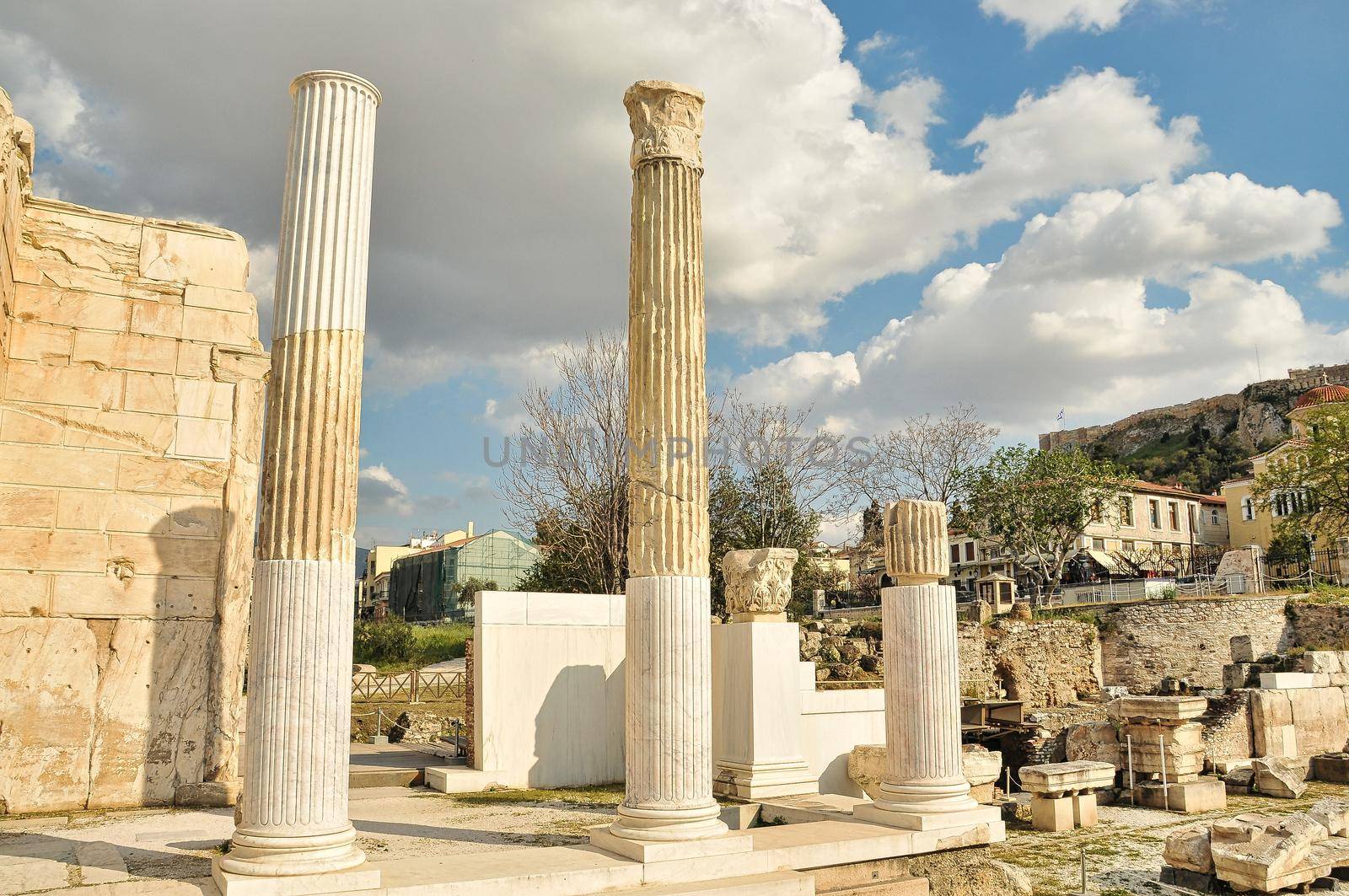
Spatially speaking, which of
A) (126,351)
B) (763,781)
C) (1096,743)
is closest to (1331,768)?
(1096,743)

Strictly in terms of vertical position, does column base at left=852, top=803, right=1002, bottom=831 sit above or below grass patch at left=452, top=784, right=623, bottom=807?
above

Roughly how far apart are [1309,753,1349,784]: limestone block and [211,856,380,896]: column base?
17183mm

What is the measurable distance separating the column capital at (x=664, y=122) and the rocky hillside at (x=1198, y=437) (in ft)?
242

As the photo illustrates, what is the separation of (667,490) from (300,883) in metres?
3.74

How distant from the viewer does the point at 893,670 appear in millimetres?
9008

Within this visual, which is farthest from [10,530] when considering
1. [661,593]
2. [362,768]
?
[661,593]

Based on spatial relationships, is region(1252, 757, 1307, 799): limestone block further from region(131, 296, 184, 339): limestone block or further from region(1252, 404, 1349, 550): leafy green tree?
region(1252, 404, 1349, 550): leafy green tree

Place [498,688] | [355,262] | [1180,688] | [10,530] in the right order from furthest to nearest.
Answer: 1. [1180,688]
2. [498,688]
3. [10,530]
4. [355,262]

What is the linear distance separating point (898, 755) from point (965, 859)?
1.01m

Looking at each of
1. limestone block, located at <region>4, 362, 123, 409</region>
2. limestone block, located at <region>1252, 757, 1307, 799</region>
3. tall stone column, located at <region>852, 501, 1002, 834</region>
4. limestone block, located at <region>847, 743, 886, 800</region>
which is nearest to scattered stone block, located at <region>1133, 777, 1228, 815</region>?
limestone block, located at <region>1252, 757, 1307, 799</region>

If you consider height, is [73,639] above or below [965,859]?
above

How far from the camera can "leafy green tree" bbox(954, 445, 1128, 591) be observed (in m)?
42.1

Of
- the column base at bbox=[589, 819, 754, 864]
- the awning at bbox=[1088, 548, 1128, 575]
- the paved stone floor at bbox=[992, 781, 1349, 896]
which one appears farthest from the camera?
the awning at bbox=[1088, 548, 1128, 575]

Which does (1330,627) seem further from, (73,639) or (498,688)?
(73,639)
